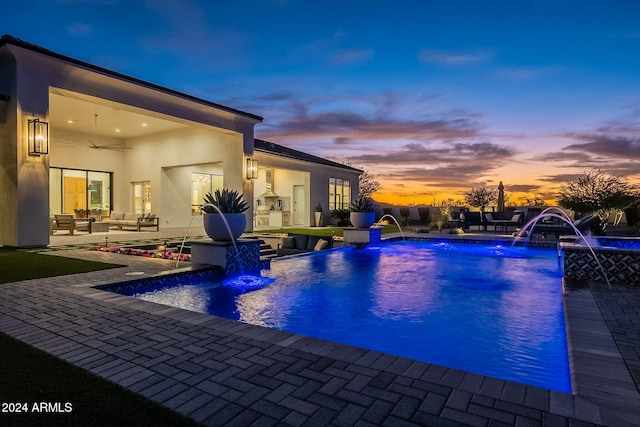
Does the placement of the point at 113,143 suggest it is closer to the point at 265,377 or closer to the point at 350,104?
the point at 350,104

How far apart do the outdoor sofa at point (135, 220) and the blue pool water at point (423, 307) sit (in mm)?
9638

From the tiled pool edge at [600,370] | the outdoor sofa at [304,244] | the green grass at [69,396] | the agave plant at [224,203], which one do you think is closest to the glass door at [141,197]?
the outdoor sofa at [304,244]

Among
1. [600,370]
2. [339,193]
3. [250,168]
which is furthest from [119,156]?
[600,370]

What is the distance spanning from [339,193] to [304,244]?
1373cm

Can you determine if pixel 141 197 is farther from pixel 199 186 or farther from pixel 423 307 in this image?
pixel 423 307

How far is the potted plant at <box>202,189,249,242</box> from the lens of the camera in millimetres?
6836

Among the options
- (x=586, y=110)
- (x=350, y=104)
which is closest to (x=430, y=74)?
(x=350, y=104)

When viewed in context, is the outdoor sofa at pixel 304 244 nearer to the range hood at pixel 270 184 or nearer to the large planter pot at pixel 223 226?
the large planter pot at pixel 223 226

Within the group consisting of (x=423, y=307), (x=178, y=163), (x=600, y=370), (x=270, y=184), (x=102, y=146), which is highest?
(x=102, y=146)

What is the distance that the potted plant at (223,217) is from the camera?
684 cm

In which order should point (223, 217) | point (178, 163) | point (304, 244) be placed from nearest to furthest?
point (223, 217), point (304, 244), point (178, 163)

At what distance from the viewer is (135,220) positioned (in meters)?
16.0

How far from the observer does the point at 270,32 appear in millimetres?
13008

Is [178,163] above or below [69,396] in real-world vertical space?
above
